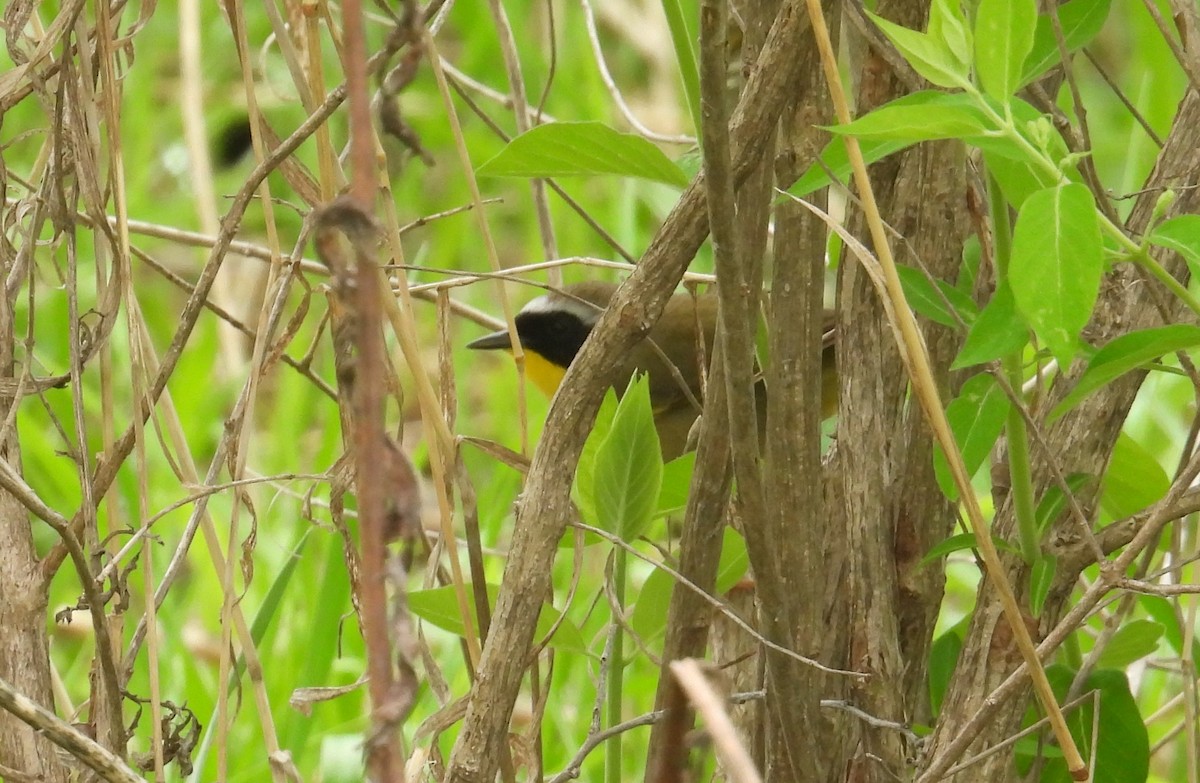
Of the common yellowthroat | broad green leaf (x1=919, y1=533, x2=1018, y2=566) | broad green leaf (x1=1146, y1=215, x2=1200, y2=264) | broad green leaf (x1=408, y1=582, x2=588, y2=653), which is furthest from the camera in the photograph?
the common yellowthroat

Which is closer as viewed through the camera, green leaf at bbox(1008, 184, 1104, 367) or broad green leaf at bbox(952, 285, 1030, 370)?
green leaf at bbox(1008, 184, 1104, 367)

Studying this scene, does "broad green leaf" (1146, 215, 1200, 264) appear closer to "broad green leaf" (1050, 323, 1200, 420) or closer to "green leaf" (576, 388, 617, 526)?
"broad green leaf" (1050, 323, 1200, 420)

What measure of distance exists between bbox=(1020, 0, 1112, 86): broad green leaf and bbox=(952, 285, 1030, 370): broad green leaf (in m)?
0.22

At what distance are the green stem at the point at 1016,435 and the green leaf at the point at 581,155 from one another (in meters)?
0.26

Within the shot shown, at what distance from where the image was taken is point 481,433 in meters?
3.76

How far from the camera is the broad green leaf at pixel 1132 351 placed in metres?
1.09

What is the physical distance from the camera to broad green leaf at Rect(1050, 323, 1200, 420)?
3.59ft

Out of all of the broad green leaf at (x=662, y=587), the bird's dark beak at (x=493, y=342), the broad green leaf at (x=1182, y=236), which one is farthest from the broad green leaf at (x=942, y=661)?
the bird's dark beak at (x=493, y=342)

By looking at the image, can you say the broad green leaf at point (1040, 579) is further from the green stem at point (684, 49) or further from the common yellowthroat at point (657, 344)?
the common yellowthroat at point (657, 344)

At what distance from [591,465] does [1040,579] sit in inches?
16.7

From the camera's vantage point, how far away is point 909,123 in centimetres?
96

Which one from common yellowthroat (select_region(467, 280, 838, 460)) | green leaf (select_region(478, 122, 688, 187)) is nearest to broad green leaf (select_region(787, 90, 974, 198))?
green leaf (select_region(478, 122, 688, 187))

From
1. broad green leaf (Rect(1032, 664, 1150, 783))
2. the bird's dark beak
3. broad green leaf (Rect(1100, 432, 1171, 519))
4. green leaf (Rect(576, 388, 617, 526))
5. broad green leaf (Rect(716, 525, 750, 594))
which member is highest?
green leaf (Rect(576, 388, 617, 526))

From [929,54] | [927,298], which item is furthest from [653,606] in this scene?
[929,54]
